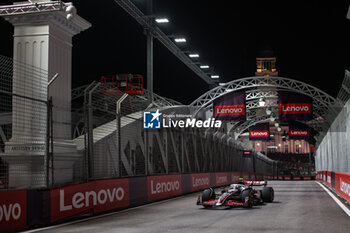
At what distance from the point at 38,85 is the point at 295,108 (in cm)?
2097

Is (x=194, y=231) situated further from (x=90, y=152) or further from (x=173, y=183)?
(x=173, y=183)

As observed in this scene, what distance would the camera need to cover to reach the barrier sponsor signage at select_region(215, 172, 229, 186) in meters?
30.6

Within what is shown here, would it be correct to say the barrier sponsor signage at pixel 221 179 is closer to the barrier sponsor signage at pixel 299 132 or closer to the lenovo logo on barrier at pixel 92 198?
the barrier sponsor signage at pixel 299 132

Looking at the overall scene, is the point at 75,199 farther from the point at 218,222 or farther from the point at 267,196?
the point at 267,196

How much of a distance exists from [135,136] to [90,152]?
14.5 ft

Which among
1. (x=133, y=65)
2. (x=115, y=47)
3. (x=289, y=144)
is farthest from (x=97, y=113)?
(x=289, y=144)

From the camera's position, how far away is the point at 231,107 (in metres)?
29.3

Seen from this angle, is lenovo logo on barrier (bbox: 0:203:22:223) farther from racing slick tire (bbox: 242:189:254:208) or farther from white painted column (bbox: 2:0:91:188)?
racing slick tire (bbox: 242:189:254:208)

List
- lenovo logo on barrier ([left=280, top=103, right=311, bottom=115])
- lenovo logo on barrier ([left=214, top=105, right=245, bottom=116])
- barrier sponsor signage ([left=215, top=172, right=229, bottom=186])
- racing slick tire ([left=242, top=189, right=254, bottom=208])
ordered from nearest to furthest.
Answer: racing slick tire ([left=242, top=189, right=254, bottom=208])
lenovo logo on barrier ([left=214, top=105, right=245, bottom=116])
lenovo logo on barrier ([left=280, top=103, right=311, bottom=115])
barrier sponsor signage ([left=215, top=172, right=229, bottom=186])

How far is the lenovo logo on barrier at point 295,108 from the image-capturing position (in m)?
29.1

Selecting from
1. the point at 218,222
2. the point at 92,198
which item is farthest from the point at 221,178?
the point at 218,222

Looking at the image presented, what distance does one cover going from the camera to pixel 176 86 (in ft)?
175

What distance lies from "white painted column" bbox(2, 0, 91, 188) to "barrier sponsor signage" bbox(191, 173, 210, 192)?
10.9 meters

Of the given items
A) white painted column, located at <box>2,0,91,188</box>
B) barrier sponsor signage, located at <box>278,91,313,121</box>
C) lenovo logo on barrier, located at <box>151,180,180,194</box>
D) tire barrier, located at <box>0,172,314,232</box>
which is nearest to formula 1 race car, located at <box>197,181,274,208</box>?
tire barrier, located at <box>0,172,314,232</box>
